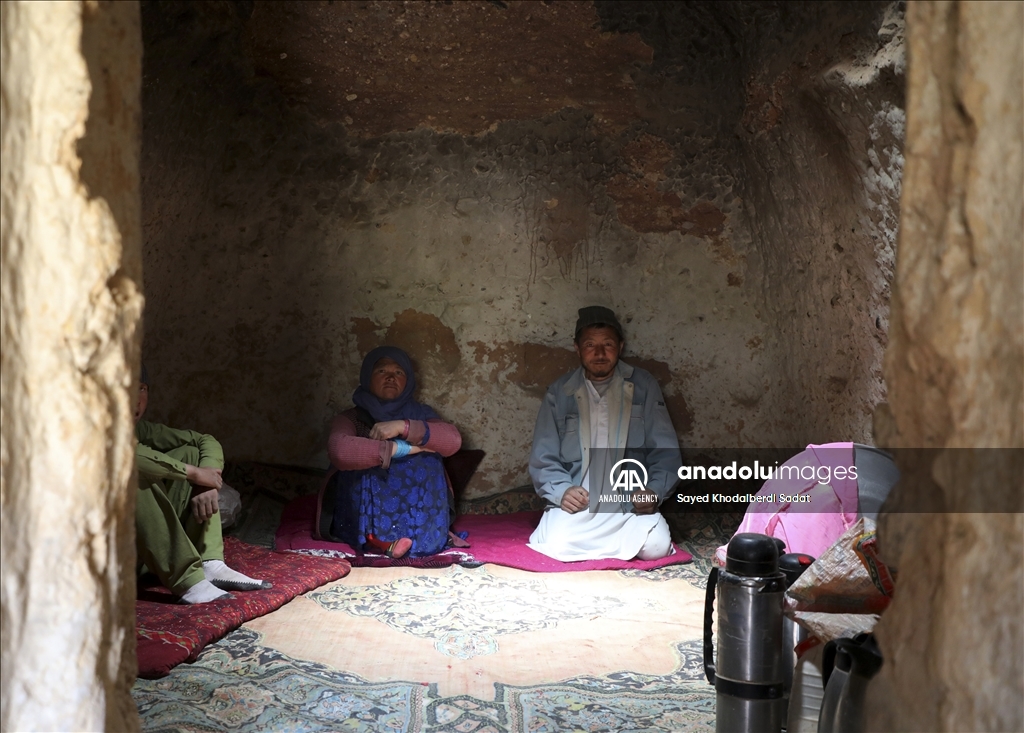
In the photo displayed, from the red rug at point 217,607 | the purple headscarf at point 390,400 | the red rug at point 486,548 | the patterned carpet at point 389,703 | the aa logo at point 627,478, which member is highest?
the purple headscarf at point 390,400

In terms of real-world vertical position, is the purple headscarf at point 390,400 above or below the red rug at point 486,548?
above

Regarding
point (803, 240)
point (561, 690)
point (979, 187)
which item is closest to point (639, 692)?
point (561, 690)

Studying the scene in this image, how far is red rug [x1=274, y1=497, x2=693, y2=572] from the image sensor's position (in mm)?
4863

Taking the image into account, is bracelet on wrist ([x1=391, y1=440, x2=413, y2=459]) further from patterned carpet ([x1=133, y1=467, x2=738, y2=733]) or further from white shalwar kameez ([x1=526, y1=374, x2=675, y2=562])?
white shalwar kameez ([x1=526, y1=374, x2=675, y2=562])

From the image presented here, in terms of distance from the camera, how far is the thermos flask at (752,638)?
7.30 ft

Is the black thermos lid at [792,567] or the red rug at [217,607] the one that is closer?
the black thermos lid at [792,567]

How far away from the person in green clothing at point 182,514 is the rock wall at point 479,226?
1.24 m

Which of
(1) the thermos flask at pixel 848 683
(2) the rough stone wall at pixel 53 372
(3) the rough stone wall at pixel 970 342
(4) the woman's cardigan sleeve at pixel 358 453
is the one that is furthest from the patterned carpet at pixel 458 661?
(3) the rough stone wall at pixel 970 342

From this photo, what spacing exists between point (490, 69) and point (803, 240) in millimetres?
2002

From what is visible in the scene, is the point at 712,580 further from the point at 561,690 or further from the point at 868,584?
the point at 561,690

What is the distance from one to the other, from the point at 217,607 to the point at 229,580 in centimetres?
32

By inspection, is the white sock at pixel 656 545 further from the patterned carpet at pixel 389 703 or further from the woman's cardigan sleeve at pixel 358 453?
the patterned carpet at pixel 389 703

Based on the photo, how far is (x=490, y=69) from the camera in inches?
209

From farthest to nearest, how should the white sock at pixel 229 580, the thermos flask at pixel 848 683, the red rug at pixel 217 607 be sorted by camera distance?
the white sock at pixel 229 580, the red rug at pixel 217 607, the thermos flask at pixel 848 683
